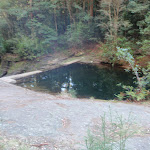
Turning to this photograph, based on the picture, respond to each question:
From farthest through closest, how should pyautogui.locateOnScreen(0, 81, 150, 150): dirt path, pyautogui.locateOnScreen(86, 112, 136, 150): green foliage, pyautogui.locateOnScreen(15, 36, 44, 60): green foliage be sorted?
pyautogui.locateOnScreen(15, 36, 44, 60): green foliage < pyautogui.locateOnScreen(0, 81, 150, 150): dirt path < pyautogui.locateOnScreen(86, 112, 136, 150): green foliage

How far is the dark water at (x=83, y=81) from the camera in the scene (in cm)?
812

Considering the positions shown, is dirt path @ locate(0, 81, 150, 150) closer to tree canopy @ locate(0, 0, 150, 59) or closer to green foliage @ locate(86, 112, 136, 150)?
green foliage @ locate(86, 112, 136, 150)

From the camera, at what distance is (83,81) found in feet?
33.0

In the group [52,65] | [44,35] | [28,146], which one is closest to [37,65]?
[52,65]

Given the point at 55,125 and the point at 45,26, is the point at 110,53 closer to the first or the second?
the point at 45,26

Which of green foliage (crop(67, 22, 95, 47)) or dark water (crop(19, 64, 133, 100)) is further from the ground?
green foliage (crop(67, 22, 95, 47))

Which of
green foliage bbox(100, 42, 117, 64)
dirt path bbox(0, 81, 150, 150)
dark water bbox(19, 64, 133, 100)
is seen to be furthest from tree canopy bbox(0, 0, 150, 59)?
dirt path bbox(0, 81, 150, 150)

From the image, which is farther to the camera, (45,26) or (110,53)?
(45,26)

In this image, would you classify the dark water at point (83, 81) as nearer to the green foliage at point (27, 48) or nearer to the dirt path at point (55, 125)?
the dirt path at point (55, 125)

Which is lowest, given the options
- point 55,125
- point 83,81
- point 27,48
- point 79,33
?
point 83,81

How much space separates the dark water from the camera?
8.12 meters

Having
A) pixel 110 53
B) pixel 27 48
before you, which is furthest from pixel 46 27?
pixel 110 53

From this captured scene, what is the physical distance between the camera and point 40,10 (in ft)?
54.0

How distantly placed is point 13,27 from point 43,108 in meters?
15.8
